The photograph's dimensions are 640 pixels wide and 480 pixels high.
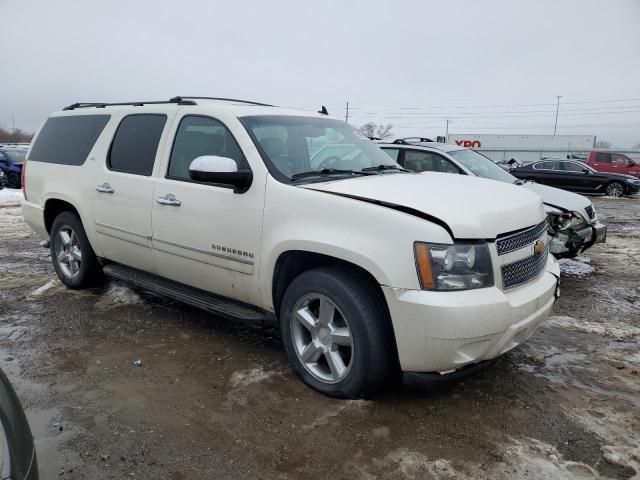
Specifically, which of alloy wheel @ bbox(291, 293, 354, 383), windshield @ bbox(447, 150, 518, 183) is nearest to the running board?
alloy wheel @ bbox(291, 293, 354, 383)

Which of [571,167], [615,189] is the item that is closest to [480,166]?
[571,167]

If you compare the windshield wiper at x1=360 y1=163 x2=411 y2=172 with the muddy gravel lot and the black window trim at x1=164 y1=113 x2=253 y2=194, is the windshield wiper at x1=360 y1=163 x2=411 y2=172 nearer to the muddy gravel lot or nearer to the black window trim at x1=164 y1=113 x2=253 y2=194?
the black window trim at x1=164 y1=113 x2=253 y2=194

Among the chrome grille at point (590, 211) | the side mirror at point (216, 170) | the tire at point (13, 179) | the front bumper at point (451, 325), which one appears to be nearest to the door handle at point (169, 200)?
the side mirror at point (216, 170)

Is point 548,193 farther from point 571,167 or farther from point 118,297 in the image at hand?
→ point 571,167

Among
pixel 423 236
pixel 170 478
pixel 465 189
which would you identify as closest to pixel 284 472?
pixel 170 478

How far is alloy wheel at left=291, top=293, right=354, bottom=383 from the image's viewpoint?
10.5ft

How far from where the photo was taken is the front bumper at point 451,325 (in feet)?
9.05

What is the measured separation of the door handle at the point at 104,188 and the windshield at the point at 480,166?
180 inches

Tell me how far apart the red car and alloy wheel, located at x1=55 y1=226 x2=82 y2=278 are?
70.6 feet

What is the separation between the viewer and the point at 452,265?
2826 millimetres

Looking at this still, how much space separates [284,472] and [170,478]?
0.55 meters

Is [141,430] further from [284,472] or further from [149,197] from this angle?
[149,197]

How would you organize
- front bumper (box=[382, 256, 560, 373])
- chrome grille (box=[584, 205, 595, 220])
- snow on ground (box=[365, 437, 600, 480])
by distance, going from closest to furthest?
snow on ground (box=[365, 437, 600, 480])
front bumper (box=[382, 256, 560, 373])
chrome grille (box=[584, 205, 595, 220])

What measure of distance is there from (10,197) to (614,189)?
19.7m
